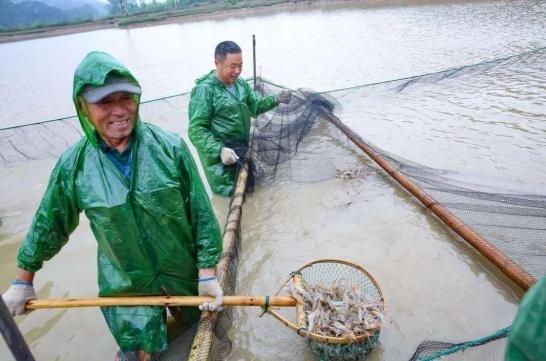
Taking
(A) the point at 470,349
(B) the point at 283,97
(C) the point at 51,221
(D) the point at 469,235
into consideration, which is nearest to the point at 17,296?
(C) the point at 51,221

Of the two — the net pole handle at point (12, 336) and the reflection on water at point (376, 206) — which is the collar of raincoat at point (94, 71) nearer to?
the net pole handle at point (12, 336)

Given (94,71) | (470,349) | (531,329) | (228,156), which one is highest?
(94,71)

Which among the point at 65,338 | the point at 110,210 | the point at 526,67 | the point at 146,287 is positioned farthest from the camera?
the point at 526,67

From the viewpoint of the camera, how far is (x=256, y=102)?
537 cm

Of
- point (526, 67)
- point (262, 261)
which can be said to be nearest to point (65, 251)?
point (262, 261)

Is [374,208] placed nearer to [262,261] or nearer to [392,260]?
[392,260]

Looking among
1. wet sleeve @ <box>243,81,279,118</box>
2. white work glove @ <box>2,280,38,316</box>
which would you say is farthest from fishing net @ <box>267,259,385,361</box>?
wet sleeve @ <box>243,81,279,118</box>

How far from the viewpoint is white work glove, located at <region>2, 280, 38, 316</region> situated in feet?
7.35

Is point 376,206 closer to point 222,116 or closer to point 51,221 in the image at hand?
point 222,116

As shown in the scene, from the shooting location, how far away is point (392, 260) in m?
3.79

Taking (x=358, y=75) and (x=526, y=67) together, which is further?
(x=358, y=75)

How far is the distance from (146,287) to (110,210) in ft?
2.10

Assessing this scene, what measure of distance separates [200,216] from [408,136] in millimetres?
5604

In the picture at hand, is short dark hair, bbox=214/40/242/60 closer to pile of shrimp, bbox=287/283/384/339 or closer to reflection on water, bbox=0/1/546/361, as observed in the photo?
reflection on water, bbox=0/1/546/361
